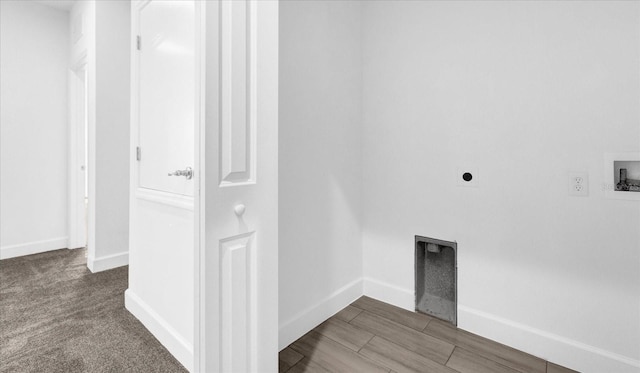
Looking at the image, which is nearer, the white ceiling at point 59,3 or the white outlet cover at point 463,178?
the white outlet cover at point 463,178

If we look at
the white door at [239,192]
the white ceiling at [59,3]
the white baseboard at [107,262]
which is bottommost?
the white baseboard at [107,262]

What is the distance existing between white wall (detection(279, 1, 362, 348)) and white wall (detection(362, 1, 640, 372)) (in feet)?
0.63

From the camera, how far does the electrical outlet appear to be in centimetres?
153

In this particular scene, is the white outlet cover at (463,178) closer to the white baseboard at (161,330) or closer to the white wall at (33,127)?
the white baseboard at (161,330)

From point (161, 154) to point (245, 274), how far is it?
1.00 m

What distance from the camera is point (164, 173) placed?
176 cm

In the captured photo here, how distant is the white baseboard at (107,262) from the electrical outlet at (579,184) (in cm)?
371

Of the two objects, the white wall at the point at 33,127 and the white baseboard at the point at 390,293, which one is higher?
the white wall at the point at 33,127

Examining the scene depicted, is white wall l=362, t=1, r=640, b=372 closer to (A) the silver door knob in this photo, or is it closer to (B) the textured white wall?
(A) the silver door knob

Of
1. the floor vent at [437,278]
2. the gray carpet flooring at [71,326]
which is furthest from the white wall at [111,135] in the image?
the floor vent at [437,278]

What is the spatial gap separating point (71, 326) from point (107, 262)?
46.3 inches

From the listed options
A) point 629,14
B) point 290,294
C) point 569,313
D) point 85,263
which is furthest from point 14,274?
point 629,14

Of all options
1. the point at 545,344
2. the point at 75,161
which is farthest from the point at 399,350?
the point at 75,161

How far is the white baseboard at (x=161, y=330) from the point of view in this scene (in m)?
1.57
